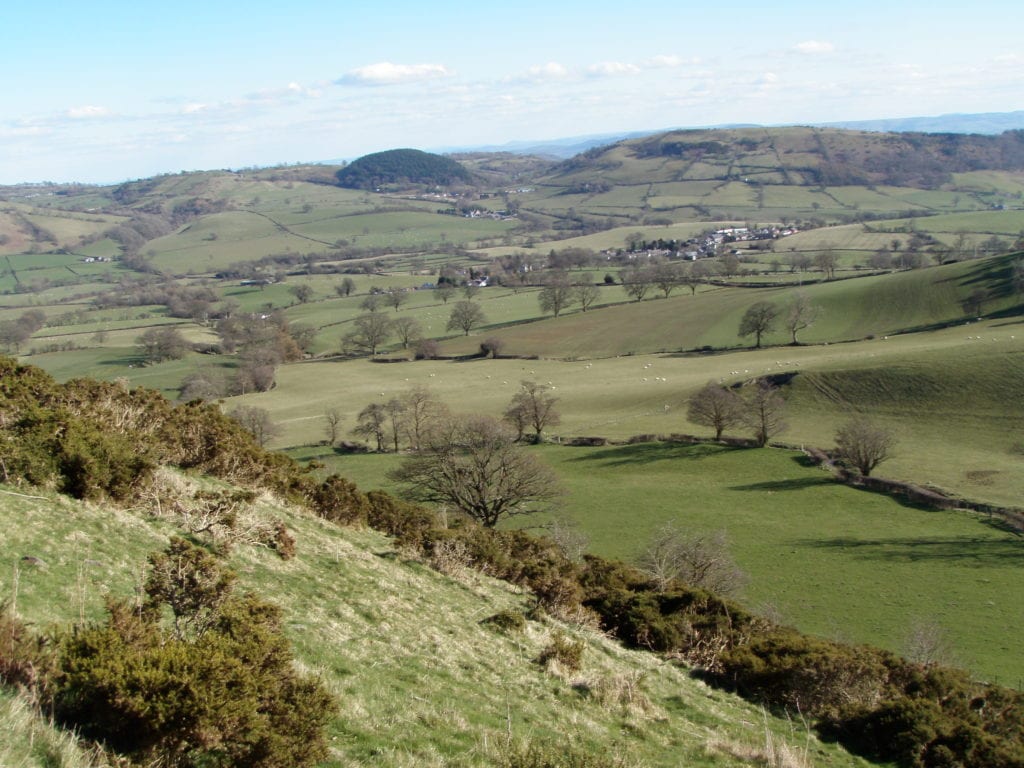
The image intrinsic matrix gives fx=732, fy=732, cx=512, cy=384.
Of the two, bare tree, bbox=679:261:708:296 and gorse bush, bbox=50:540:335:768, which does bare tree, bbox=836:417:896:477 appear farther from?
bare tree, bbox=679:261:708:296

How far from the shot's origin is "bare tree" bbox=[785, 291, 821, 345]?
3536 inches

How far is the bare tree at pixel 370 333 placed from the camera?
10312cm

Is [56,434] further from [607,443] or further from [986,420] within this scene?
[986,420]

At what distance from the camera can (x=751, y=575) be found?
34.1 metres

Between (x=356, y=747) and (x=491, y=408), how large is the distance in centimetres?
6155

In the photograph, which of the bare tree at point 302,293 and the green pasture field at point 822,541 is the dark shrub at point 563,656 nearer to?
the green pasture field at point 822,541

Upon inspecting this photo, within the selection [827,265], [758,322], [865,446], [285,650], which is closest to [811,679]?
[285,650]

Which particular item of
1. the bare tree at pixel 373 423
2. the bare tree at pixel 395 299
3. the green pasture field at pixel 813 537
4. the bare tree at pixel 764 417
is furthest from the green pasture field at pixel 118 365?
the bare tree at pixel 764 417

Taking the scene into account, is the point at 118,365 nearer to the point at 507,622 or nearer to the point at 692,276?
the point at 692,276

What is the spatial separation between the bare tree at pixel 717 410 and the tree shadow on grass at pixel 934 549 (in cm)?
1826

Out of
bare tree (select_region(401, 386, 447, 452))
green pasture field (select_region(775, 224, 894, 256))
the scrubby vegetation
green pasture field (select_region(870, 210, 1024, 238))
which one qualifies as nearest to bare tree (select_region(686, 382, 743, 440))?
bare tree (select_region(401, 386, 447, 452))

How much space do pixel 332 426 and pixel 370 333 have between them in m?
41.7

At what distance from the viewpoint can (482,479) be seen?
1503 inches

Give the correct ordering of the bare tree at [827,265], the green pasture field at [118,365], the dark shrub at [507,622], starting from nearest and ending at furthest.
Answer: the dark shrub at [507,622] → the green pasture field at [118,365] → the bare tree at [827,265]
